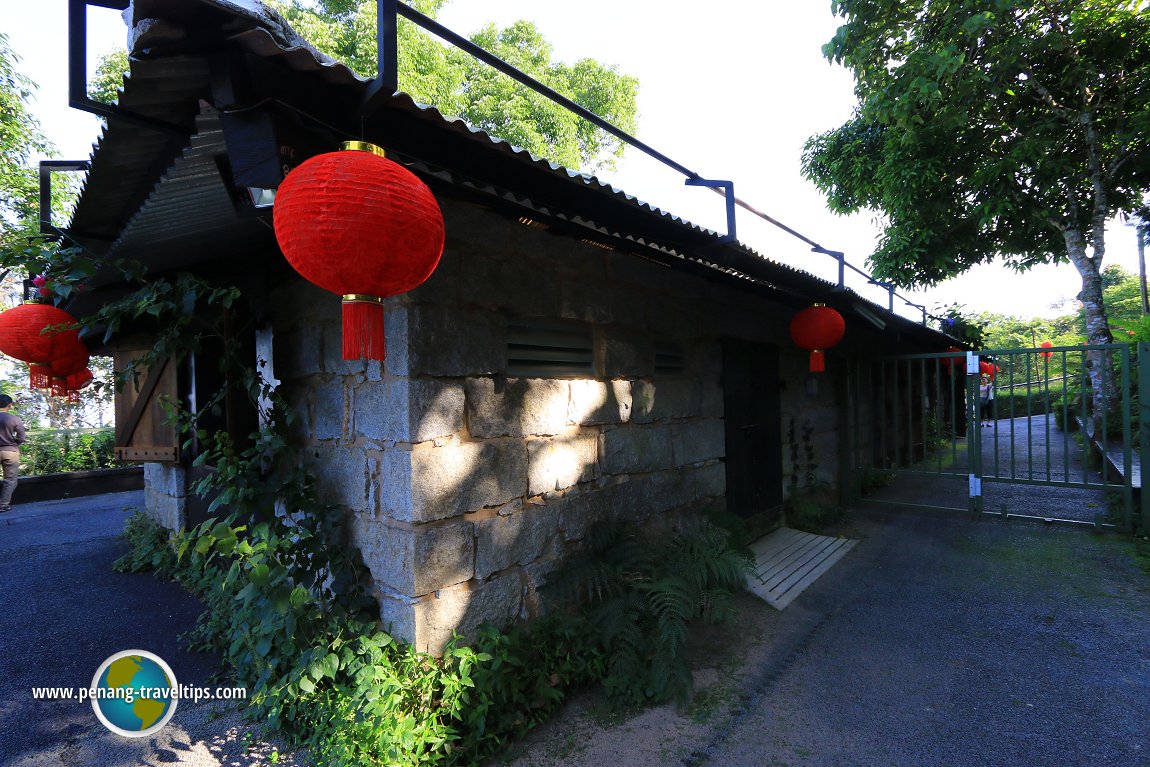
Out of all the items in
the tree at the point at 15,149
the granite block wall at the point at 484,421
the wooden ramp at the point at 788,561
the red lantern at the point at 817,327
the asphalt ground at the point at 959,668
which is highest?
the tree at the point at 15,149

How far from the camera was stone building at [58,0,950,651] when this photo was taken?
1.72 m

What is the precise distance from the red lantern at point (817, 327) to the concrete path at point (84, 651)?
4.89 metres

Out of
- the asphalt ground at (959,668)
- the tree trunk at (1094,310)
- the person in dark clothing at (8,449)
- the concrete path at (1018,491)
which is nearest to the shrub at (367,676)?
the asphalt ground at (959,668)

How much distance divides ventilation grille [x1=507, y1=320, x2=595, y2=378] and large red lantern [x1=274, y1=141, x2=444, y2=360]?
4.17 feet

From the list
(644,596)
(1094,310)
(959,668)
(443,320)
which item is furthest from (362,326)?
(1094,310)

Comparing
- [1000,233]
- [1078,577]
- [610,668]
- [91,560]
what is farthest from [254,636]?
[1000,233]

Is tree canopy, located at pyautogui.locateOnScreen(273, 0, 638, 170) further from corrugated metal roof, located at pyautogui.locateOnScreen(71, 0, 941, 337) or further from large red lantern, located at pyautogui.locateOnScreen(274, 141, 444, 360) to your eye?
large red lantern, located at pyautogui.locateOnScreen(274, 141, 444, 360)

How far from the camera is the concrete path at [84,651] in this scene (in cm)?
230

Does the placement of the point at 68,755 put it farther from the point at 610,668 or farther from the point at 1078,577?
the point at 1078,577

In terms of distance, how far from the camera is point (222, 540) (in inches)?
85.8

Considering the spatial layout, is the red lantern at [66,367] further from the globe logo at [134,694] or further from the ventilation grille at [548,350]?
the ventilation grille at [548,350]

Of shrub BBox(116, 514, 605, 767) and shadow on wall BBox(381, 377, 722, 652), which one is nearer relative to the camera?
Result: shrub BBox(116, 514, 605, 767)

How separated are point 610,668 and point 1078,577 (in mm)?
4009

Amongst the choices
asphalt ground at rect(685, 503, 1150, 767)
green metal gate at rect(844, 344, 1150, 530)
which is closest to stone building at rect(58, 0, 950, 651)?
asphalt ground at rect(685, 503, 1150, 767)
